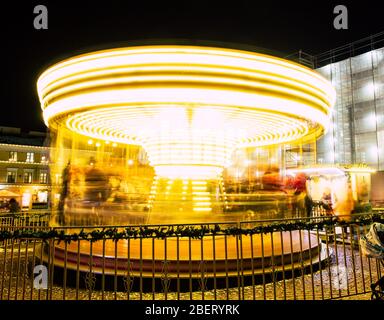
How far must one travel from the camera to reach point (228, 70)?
17.2ft

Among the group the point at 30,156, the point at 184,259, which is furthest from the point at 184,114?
the point at 30,156

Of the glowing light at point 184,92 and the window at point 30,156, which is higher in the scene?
the window at point 30,156

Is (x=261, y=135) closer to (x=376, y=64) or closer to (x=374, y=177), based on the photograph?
(x=374, y=177)

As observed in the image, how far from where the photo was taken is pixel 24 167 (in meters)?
41.4

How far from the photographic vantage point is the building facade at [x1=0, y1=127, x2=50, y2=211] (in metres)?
39.7

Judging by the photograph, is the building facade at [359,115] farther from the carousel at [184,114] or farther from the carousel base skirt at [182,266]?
the carousel base skirt at [182,266]

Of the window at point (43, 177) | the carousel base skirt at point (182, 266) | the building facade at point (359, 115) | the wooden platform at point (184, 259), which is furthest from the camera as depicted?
the window at point (43, 177)

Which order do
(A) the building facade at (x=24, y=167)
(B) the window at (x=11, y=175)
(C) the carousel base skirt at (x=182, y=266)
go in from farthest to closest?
1. (B) the window at (x=11, y=175)
2. (A) the building facade at (x=24, y=167)
3. (C) the carousel base skirt at (x=182, y=266)

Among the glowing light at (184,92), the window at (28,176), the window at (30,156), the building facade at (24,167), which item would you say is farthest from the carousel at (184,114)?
the window at (30,156)

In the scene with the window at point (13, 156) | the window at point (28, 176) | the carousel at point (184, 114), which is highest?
the window at point (13, 156)

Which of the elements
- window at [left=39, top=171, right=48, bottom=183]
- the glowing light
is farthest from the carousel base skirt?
window at [left=39, top=171, right=48, bottom=183]

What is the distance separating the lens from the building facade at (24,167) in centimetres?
3972

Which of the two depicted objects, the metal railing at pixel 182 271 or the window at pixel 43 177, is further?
the window at pixel 43 177
